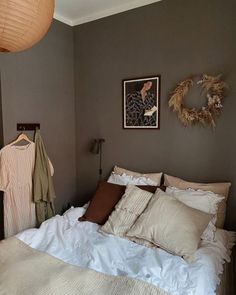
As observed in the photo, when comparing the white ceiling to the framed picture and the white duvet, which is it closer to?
the framed picture

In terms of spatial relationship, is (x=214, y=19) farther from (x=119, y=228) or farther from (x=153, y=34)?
(x=119, y=228)

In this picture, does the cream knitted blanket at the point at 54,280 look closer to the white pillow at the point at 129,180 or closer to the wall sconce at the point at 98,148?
the white pillow at the point at 129,180

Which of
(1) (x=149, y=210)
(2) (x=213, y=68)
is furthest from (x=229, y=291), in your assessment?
(2) (x=213, y=68)

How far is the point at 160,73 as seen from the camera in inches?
97.3

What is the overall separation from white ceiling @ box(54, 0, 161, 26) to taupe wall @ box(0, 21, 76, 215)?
120 millimetres

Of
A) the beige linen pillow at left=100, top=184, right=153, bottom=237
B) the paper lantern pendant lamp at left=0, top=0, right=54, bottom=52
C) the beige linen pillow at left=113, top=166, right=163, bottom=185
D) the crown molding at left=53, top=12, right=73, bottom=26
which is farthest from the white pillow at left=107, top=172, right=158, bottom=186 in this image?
the crown molding at left=53, top=12, right=73, bottom=26

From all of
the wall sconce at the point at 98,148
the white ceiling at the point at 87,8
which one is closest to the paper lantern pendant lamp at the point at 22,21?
the white ceiling at the point at 87,8

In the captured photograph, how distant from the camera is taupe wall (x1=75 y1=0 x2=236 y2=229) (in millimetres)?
2168

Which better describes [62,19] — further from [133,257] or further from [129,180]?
[133,257]

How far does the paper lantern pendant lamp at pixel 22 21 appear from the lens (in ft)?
3.07

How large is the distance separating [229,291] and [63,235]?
4.33 ft

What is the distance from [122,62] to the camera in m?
2.69

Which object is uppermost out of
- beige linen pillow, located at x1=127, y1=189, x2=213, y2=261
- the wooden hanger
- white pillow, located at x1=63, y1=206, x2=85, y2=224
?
the wooden hanger

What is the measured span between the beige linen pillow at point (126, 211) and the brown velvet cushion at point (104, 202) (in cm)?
11
